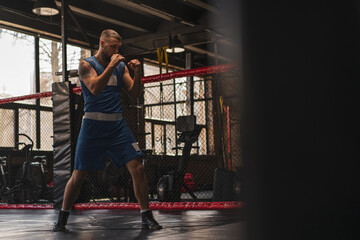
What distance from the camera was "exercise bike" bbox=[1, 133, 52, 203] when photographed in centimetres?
739

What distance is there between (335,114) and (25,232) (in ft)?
10.1

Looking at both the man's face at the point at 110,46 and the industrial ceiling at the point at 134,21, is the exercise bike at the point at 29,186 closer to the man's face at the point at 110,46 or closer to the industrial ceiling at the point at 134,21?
the industrial ceiling at the point at 134,21

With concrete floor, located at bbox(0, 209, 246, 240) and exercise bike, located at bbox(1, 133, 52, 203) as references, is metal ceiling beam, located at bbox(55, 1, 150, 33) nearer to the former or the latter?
exercise bike, located at bbox(1, 133, 52, 203)

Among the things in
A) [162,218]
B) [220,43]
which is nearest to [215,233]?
[162,218]

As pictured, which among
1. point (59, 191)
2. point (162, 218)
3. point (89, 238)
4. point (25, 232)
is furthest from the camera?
point (59, 191)

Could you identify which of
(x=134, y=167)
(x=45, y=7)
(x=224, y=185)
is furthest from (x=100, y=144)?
(x=45, y=7)

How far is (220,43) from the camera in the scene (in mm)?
12883

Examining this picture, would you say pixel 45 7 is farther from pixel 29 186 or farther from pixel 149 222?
pixel 149 222

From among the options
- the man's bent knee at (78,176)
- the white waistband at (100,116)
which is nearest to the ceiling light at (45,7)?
the white waistband at (100,116)

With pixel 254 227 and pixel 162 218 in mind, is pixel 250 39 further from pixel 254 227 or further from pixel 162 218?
pixel 162 218

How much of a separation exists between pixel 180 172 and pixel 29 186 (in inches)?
110

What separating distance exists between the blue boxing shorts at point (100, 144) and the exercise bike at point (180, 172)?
9.61 ft

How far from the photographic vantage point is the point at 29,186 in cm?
759

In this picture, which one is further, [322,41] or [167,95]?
[167,95]
